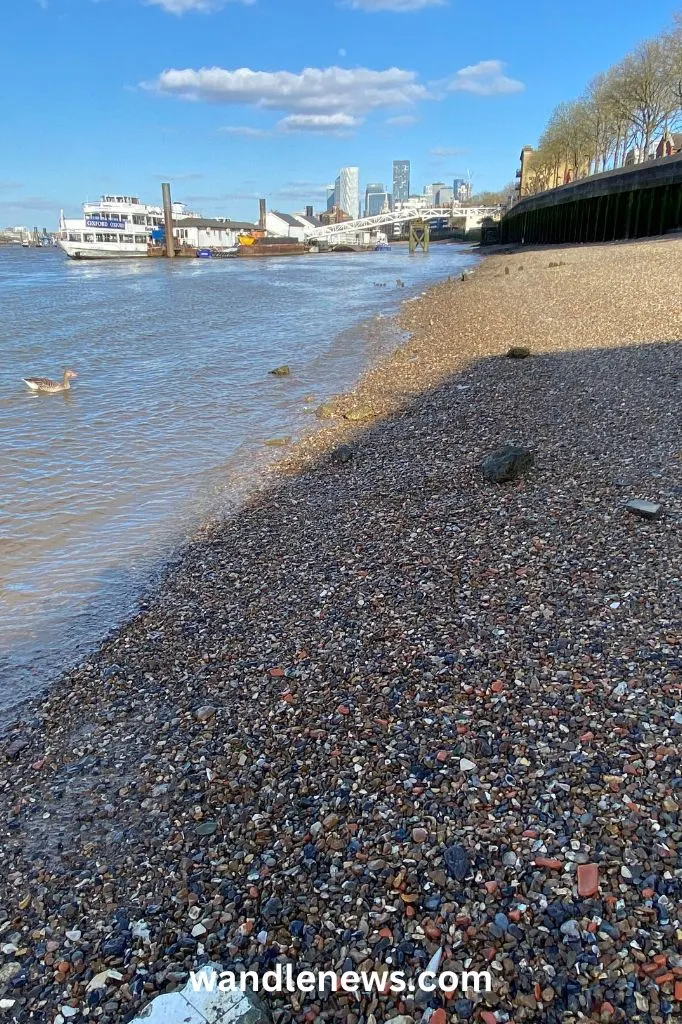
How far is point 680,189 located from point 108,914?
117ft

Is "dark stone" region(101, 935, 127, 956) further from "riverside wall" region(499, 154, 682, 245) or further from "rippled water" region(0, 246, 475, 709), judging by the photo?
"riverside wall" region(499, 154, 682, 245)

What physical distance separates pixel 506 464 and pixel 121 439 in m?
8.26

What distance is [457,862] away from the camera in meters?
2.91

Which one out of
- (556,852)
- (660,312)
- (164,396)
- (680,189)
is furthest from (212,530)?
(680,189)

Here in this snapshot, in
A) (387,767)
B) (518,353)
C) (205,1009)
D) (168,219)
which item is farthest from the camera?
(168,219)

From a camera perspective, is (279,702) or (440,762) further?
(279,702)

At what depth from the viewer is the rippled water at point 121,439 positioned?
668 centimetres

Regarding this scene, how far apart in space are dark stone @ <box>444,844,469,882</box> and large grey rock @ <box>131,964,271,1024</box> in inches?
37.0

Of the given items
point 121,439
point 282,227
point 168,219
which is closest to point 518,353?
point 121,439

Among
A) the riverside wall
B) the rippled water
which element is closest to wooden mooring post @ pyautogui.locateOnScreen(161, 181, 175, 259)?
the riverside wall

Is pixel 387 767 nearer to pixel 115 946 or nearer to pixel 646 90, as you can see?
pixel 115 946

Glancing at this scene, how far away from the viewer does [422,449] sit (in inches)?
361

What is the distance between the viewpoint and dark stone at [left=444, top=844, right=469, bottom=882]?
9.36ft

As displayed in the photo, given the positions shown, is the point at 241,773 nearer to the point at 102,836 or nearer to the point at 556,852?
the point at 102,836
